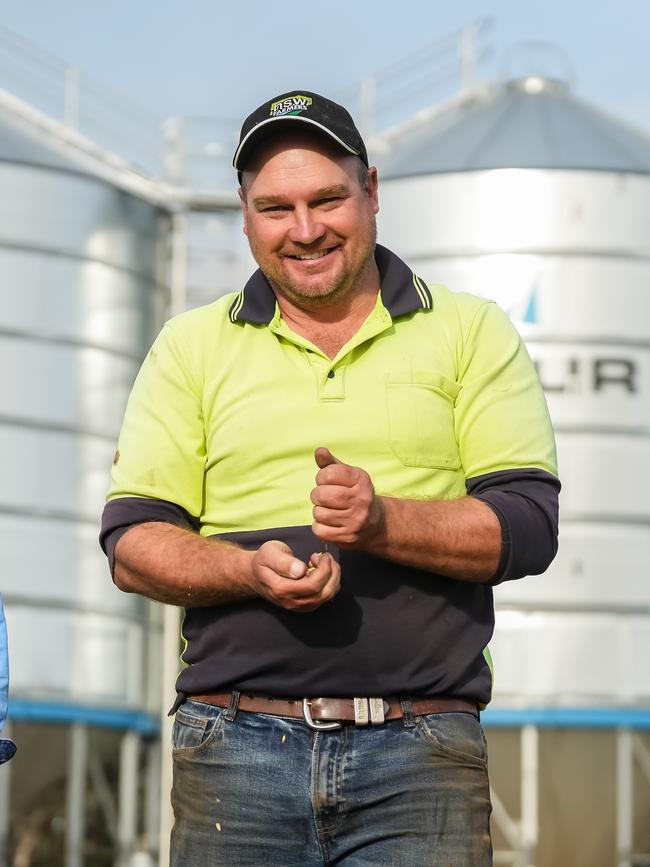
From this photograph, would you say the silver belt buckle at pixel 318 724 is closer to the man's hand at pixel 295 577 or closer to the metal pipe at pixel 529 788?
the man's hand at pixel 295 577

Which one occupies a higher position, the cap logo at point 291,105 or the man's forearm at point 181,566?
the cap logo at point 291,105

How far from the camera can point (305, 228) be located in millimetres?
2643

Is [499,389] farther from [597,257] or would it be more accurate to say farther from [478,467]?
[597,257]

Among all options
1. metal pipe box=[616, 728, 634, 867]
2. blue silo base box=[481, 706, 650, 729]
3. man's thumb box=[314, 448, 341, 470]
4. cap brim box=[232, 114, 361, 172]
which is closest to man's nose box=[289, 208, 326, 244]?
cap brim box=[232, 114, 361, 172]

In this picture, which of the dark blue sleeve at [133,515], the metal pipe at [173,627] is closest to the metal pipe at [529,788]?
the metal pipe at [173,627]

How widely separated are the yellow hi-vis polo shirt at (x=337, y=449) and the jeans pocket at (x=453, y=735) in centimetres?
4

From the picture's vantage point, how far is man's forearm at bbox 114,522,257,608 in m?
2.49

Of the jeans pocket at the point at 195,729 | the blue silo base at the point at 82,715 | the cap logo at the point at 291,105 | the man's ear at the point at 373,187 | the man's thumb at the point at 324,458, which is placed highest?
the cap logo at the point at 291,105

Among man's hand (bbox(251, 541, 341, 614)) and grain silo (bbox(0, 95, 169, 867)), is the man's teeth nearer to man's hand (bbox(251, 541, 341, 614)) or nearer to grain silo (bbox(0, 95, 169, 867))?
man's hand (bbox(251, 541, 341, 614))

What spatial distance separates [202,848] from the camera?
8.27 feet

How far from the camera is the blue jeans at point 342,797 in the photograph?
246 cm

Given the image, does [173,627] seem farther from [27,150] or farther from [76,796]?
[27,150]

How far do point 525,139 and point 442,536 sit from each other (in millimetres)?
11156

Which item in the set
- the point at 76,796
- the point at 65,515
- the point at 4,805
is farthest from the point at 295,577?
the point at 76,796
